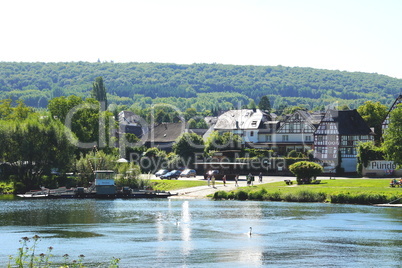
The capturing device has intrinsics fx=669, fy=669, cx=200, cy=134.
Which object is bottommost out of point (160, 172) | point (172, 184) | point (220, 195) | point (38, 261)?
point (38, 261)

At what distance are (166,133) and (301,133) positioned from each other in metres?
39.6

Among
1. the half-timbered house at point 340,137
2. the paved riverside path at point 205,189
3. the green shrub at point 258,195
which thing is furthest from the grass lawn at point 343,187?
the half-timbered house at point 340,137

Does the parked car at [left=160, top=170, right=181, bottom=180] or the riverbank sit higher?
the parked car at [left=160, top=170, right=181, bottom=180]

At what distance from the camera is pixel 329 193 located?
7369cm

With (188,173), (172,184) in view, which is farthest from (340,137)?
(172,184)

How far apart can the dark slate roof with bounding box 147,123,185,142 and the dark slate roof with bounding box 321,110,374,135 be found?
4832 cm

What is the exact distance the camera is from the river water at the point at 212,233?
39.1 metres

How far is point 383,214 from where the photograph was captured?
60469 millimetres

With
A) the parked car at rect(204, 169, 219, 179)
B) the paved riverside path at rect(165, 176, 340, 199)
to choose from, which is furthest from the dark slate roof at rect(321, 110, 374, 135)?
the parked car at rect(204, 169, 219, 179)

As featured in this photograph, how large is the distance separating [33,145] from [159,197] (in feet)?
64.7

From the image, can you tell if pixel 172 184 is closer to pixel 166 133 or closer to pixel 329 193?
pixel 329 193

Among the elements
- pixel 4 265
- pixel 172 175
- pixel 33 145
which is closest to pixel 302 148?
pixel 172 175

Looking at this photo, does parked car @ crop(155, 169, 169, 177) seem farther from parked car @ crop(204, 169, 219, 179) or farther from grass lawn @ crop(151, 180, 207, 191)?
parked car @ crop(204, 169, 219, 179)

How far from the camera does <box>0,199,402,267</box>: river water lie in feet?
128
